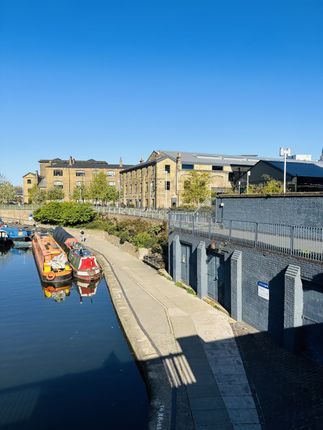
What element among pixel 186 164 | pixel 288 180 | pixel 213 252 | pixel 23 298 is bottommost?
pixel 23 298

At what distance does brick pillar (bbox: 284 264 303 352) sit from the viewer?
476 inches

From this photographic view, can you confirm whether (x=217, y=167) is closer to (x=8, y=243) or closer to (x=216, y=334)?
(x=8, y=243)

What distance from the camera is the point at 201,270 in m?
19.6

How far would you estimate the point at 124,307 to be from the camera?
18891 millimetres

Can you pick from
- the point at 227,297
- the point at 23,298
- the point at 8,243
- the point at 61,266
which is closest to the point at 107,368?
the point at 227,297

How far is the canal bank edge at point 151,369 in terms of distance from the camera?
31.5ft

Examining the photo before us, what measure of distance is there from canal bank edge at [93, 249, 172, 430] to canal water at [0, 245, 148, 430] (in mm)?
965

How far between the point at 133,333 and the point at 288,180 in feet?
72.1

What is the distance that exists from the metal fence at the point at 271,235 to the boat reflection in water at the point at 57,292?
1066 centimetres

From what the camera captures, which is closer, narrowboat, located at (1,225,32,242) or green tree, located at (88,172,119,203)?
narrowboat, located at (1,225,32,242)

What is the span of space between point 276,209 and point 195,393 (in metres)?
11.1

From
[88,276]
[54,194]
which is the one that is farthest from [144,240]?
[54,194]

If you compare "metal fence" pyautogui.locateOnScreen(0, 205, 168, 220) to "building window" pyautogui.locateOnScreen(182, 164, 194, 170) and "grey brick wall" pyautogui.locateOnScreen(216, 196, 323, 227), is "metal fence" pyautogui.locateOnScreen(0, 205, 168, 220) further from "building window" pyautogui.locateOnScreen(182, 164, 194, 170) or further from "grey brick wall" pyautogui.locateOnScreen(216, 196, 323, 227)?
"grey brick wall" pyautogui.locateOnScreen(216, 196, 323, 227)

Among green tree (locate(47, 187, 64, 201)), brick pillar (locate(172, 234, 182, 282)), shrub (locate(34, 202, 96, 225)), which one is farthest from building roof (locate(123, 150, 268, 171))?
brick pillar (locate(172, 234, 182, 282))
